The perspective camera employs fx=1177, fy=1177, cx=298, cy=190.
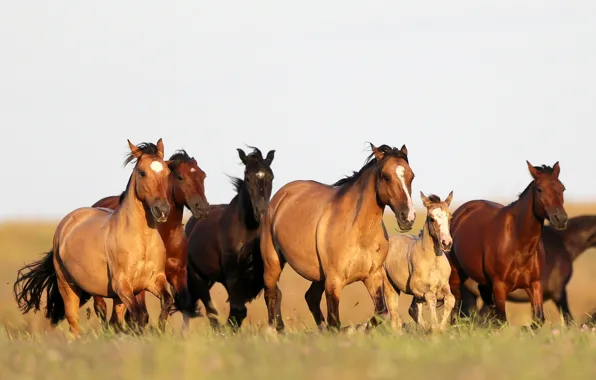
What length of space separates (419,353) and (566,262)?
994cm

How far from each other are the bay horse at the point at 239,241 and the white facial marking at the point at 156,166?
2.29 metres

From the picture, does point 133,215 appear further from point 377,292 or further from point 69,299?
point 377,292

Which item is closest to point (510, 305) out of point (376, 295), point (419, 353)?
point (376, 295)

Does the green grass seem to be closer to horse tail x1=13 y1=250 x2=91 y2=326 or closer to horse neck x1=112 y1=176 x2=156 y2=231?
horse neck x1=112 y1=176 x2=156 y2=231

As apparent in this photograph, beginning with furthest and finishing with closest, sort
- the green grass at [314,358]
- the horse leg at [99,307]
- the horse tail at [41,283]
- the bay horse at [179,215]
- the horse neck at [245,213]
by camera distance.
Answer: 1. the horse neck at [245,213]
2. the horse tail at [41,283]
3. the horse leg at [99,307]
4. the bay horse at [179,215]
5. the green grass at [314,358]

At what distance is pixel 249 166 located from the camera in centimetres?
1348

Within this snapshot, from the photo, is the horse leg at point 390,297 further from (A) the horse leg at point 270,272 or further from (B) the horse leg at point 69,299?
Result: (B) the horse leg at point 69,299

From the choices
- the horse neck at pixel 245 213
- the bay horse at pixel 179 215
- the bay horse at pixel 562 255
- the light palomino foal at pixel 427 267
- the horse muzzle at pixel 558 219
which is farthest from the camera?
the bay horse at pixel 562 255

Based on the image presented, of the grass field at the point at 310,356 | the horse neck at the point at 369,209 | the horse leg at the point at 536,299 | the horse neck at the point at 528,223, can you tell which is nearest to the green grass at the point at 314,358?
the grass field at the point at 310,356

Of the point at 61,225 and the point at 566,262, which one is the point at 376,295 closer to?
the point at 61,225

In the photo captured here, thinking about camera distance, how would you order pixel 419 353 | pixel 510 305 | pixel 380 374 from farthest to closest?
1. pixel 510 305
2. pixel 419 353
3. pixel 380 374

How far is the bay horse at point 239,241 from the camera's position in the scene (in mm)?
13359

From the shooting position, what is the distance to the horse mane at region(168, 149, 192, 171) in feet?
42.2

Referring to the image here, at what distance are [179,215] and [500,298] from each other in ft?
11.8
